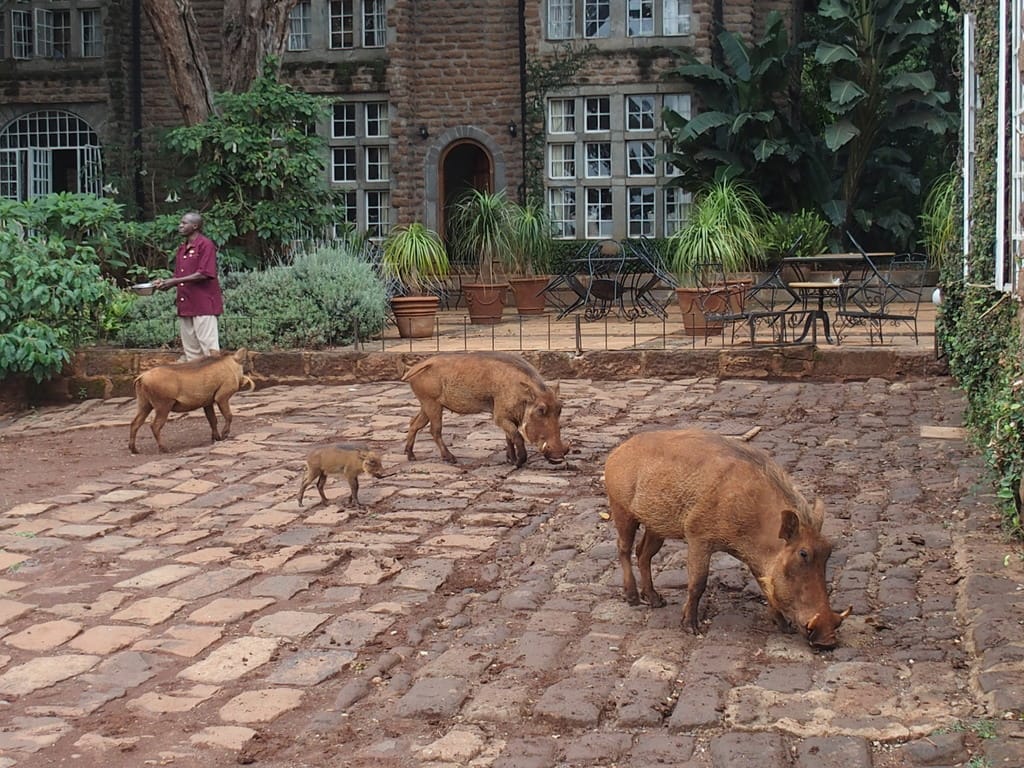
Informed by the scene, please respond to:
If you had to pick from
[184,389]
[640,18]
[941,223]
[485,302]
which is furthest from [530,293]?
[184,389]

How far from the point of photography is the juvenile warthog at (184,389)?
10.6 meters

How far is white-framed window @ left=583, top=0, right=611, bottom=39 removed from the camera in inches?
939

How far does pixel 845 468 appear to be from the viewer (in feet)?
30.1

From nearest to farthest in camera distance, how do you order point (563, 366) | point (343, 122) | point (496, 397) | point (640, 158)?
point (496, 397), point (563, 366), point (640, 158), point (343, 122)

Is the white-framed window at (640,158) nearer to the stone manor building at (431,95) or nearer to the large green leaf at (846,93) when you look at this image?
the stone manor building at (431,95)

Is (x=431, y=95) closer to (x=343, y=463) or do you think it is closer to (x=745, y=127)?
(x=745, y=127)

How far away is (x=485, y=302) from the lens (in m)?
18.7

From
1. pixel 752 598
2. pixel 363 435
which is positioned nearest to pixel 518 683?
pixel 752 598

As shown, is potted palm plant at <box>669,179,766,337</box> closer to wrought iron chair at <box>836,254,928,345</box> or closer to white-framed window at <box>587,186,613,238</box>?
wrought iron chair at <box>836,254,928,345</box>

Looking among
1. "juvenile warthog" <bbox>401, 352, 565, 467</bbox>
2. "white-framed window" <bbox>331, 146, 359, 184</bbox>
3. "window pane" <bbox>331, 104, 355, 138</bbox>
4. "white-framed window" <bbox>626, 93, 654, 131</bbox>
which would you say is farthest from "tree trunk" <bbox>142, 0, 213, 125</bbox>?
"juvenile warthog" <bbox>401, 352, 565, 467</bbox>

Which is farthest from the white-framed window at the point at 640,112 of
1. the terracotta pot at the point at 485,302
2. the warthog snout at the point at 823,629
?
the warthog snout at the point at 823,629

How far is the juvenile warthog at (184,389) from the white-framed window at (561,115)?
1439 cm

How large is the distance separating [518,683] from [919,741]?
5.12ft

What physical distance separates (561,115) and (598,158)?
100 centimetres
